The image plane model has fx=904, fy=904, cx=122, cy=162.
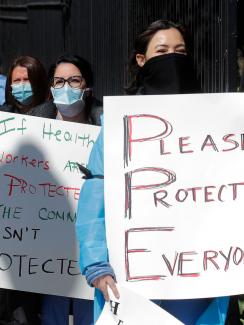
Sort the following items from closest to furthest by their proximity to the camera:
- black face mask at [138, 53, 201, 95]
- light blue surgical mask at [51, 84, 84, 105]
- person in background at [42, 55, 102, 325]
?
black face mask at [138, 53, 201, 95] < person in background at [42, 55, 102, 325] < light blue surgical mask at [51, 84, 84, 105]

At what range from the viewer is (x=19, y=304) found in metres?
4.57

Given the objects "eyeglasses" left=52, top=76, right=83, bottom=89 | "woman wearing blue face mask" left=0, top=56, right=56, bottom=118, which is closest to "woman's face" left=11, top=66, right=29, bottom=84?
"woman wearing blue face mask" left=0, top=56, right=56, bottom=118

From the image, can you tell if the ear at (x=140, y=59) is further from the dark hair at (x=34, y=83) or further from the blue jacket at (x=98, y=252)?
the dark hair at (x=34, y=83)

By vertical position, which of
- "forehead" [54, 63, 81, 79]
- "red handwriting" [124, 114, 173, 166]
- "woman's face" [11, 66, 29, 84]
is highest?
"woman's face" [11, 66, 29, 84]

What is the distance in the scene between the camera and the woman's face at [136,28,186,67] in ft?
11.4

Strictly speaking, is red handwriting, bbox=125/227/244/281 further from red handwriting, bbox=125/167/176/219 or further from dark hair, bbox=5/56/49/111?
dark hair, bbox=5/56/49/111

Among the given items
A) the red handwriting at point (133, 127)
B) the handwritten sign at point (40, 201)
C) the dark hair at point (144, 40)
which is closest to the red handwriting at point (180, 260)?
the red handwriting at point (133, 127)

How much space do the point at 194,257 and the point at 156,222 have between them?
→ 0.61 feet

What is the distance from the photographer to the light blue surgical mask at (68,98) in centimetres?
452

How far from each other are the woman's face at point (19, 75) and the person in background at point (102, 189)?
163 cm

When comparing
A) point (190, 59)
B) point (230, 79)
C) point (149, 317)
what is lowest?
point (149, 317)

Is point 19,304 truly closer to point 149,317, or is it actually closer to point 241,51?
point 149,317

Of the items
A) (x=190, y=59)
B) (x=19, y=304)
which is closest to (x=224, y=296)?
(x=190, y=59)

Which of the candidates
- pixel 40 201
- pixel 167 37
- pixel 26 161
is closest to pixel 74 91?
pixel 26 161
